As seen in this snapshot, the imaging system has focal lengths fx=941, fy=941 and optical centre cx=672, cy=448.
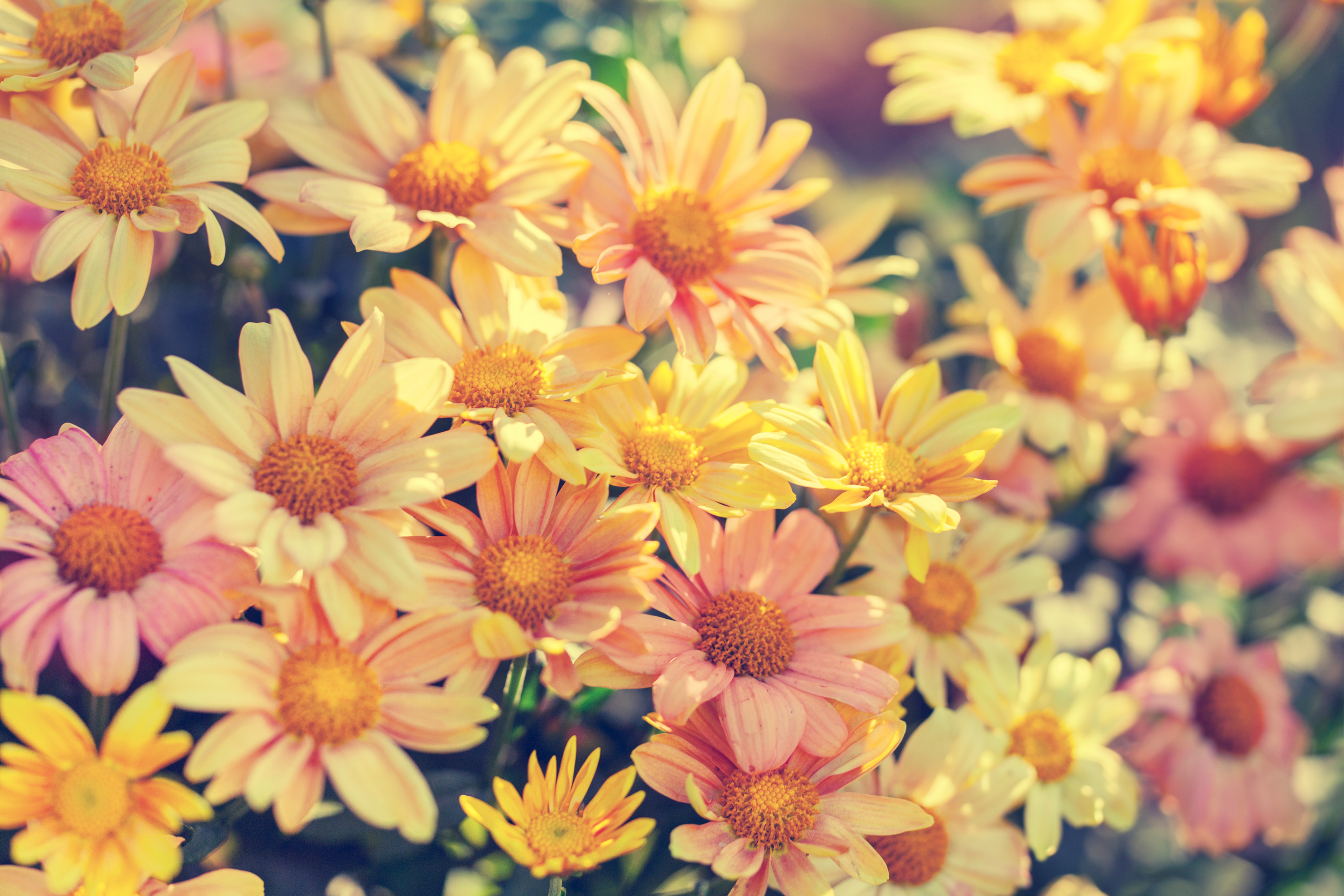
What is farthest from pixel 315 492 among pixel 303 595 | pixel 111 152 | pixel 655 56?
pixel 655 56

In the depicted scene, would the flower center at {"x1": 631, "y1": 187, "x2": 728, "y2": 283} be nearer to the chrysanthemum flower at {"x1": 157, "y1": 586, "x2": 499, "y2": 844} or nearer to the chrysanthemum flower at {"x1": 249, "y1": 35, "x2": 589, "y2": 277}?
the chrysanthemum flower at {"x1": 249, "y1": 35, "x2": 589, "y2": 277}

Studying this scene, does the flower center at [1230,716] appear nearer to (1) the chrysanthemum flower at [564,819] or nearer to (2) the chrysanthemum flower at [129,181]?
(1) the chrysanthemum flower at [564,819]

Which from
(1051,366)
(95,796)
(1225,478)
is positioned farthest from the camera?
(1225,478)

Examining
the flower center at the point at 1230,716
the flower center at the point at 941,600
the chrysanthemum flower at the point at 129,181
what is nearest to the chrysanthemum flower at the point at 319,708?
the chrysanthemum flower at the point at 129,181

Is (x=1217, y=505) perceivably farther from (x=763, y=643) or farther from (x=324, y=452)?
(x=324, y=452)

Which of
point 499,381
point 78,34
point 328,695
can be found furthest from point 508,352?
point 78,34

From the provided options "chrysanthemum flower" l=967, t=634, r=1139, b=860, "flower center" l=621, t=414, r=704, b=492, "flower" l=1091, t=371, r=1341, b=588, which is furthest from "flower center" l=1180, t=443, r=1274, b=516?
"flower center" l=621, t=414, r=704, b=492
